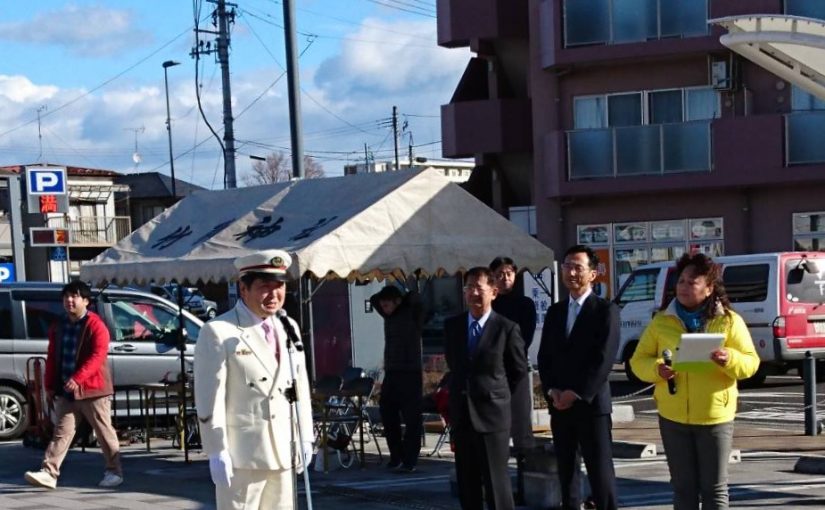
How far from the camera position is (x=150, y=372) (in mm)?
17672

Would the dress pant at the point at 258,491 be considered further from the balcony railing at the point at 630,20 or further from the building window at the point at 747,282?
the balcony railing at the point at 630,20

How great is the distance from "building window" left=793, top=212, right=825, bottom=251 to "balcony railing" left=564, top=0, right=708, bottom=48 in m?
4.58

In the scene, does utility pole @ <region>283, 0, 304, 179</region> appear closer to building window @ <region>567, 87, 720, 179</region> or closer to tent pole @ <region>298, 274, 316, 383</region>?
tent pole @ <region>298, 274, 316, 383</region>

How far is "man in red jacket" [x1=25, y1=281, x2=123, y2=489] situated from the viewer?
12.7m

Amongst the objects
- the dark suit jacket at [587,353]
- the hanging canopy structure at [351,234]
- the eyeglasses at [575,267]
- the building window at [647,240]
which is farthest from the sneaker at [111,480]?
the building window at [647,240]

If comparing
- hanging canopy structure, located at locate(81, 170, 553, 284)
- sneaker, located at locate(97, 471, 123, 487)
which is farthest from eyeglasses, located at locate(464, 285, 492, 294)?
sneaker, located at locate(97, 471, 123, 487)

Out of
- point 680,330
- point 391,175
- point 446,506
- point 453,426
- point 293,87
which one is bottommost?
point 446,506

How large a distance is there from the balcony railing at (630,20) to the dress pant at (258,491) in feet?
83.8

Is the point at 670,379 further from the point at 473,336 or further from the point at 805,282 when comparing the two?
the point at 805,282

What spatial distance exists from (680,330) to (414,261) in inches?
198

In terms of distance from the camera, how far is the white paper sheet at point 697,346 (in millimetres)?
7426

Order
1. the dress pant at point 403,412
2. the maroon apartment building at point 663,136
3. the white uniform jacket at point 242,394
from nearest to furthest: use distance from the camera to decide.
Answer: the white uniform jacket at point 242,394, the dress pant at point 403,412, the maroon apartment building at point 663,136

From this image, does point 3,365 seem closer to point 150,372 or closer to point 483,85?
point 150,372

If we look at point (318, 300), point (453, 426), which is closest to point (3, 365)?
point (318, 300)
